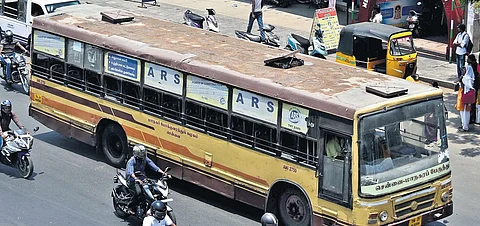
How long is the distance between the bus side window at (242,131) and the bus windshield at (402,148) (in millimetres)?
2053

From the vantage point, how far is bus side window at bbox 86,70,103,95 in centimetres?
1566

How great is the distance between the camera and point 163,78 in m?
14.4

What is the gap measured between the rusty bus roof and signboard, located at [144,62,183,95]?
132 millimetres

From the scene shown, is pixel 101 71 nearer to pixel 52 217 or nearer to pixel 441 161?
pixel 52 217

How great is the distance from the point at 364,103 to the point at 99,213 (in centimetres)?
459

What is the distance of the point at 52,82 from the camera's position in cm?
1655

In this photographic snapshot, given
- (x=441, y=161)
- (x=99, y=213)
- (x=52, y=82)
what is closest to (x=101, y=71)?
(x=52, y=82)

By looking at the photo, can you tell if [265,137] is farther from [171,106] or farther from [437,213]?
[437,213]

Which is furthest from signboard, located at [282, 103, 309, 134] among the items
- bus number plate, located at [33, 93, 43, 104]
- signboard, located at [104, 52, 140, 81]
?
bus number plate, located at [33, 93, 43, 104]

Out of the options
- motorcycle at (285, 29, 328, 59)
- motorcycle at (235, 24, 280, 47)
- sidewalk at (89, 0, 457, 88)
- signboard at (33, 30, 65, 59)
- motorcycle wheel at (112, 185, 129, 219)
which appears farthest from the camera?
sidewalk at (89, 0, 457, 88)

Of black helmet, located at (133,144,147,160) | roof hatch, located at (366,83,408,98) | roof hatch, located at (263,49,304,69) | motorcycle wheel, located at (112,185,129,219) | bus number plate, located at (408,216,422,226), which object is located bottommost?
motorcycle wheel, located at (112,185,129,219)

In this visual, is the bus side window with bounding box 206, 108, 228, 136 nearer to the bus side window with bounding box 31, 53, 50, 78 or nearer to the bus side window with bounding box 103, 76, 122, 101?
the bus side window with bounding box 103, 76, 122, 101

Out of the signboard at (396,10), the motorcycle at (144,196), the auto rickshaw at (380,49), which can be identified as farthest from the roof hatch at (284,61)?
the signboard at (396,10)

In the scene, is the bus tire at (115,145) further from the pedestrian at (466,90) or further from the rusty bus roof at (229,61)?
the pedestrian at (466,90)
